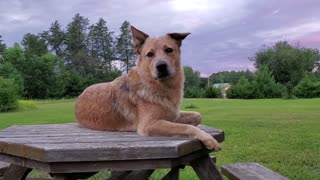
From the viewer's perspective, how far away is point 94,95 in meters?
3.51

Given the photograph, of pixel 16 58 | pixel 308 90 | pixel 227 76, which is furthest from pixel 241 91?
pixel 16 58

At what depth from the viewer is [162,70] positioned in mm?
2990

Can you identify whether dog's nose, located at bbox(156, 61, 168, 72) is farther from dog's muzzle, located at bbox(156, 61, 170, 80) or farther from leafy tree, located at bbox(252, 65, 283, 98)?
leafy tree, located at bbox(252, 65, 283, 98)

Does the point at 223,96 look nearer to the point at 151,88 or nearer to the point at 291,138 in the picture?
the point at 291,138

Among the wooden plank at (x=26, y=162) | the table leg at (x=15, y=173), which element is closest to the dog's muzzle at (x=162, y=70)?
the wooden plank at (x=26, y=162)

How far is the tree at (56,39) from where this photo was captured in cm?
6588

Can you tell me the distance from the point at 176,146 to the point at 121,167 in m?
0.37

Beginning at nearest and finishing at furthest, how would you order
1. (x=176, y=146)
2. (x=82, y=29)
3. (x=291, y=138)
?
(x=176, y=146), (x=291, y=138), (x=82, y=29)

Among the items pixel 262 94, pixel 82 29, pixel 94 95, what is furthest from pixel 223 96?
pixel 94 95

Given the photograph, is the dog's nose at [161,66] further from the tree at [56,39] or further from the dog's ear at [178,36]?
the tree at [56,39]

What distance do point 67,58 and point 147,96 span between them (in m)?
63.4

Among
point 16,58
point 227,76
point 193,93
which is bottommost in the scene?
point 193,93

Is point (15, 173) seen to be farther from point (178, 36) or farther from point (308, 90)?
point (308, 90)

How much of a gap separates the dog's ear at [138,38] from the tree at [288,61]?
51.8m
